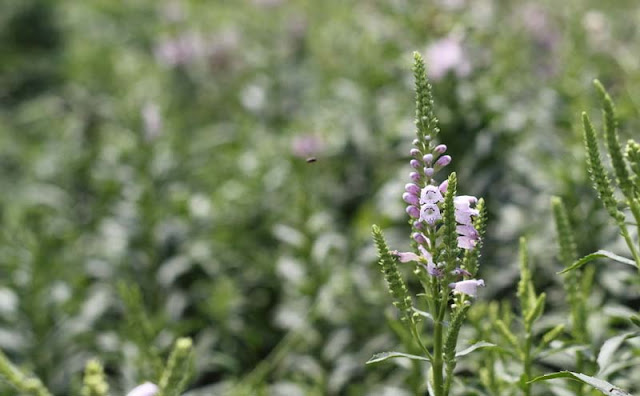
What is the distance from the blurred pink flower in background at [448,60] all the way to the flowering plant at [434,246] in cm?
180

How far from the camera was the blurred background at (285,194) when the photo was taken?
275 centimetres

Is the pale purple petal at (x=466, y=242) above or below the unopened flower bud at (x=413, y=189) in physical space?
below

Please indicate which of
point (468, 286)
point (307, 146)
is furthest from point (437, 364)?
point (307, 146)

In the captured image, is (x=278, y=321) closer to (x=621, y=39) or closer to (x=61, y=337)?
(x=61, y=337)

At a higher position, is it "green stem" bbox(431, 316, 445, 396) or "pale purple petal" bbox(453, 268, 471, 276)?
"pale purple petal" bbox(453, 268, 471, 276)

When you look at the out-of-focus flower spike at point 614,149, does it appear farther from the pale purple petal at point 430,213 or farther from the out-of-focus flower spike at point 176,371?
the out-of-focus flower spike at point 176,371

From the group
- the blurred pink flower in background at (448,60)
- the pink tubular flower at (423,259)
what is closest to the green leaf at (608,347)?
the pink tubular flower at (423,259)

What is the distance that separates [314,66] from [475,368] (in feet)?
11.6

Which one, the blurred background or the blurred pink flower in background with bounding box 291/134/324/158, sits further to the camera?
the blurred pink flower in background with bounding box 291/134/324/158

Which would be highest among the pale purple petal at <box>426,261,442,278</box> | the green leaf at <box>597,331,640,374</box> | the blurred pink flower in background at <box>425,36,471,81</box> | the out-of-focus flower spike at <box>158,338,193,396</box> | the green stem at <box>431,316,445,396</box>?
the blurred pink flower in background at <box>425,36,471,81</box>

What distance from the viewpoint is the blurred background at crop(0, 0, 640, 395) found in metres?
2.75

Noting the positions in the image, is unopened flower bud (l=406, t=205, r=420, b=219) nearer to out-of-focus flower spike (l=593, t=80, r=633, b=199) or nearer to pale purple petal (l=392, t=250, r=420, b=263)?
pale purple petal (l=392, t=250, r=420, b=263)

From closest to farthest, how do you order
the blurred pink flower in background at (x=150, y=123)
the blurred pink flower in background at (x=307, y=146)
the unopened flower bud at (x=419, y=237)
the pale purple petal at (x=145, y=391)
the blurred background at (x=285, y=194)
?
the unopened flower bud at (x=419, y=237) < the pale purple petal at (x=145, y=391) < the blurred background at (x=285, y=194) < the blurred pink flower in background at (x=307, y=146) < the blurred pink flower in background at (x=150, y=123)

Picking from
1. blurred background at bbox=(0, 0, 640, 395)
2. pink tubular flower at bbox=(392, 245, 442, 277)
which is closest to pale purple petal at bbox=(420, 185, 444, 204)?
pink tubular flower at bbox=(392, 245, 442, 277)
